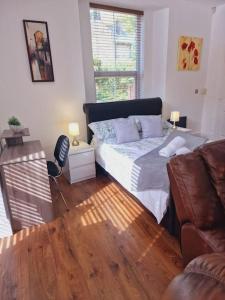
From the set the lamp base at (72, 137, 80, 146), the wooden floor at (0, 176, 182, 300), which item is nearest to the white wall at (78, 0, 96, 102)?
the lamp base at (72, 137, 80, 146)

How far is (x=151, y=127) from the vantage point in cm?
315

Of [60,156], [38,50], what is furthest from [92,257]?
[38,50]

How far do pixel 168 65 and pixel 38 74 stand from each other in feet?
7.85

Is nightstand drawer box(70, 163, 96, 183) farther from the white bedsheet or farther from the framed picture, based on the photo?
the framed picture

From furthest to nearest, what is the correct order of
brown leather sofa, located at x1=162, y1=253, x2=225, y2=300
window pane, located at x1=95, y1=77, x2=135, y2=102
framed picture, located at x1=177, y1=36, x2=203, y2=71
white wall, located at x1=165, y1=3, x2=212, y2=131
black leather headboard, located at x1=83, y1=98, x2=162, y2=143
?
framed picture, located at x1=177, y1=36, x2=203, y2=71, white wall, located at x1=165, y1=3, x2=212, y2=131, window pane, located at x1=95, y1=77, x2=135, y2=102, black leather headboard, located at x1=83, y1=98, x2=162, y2=143, brown leather sofa, located at x1=162, y1=253, x2=225, y2=300

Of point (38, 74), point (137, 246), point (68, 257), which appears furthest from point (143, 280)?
point (38, 74)

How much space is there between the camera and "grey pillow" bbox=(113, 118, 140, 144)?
2927mm

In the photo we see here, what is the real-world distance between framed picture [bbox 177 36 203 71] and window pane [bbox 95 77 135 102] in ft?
3.44

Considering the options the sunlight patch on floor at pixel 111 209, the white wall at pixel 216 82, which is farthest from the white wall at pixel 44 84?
the white wall at pixel 216 82

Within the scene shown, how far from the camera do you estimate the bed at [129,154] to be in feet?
6.04

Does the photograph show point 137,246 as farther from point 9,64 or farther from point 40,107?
point 9,64

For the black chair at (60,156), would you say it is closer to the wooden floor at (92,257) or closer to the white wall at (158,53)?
the wooden floor at (92,257)

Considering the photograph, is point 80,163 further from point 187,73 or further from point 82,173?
point 187,73

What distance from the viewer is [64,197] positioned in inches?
105
